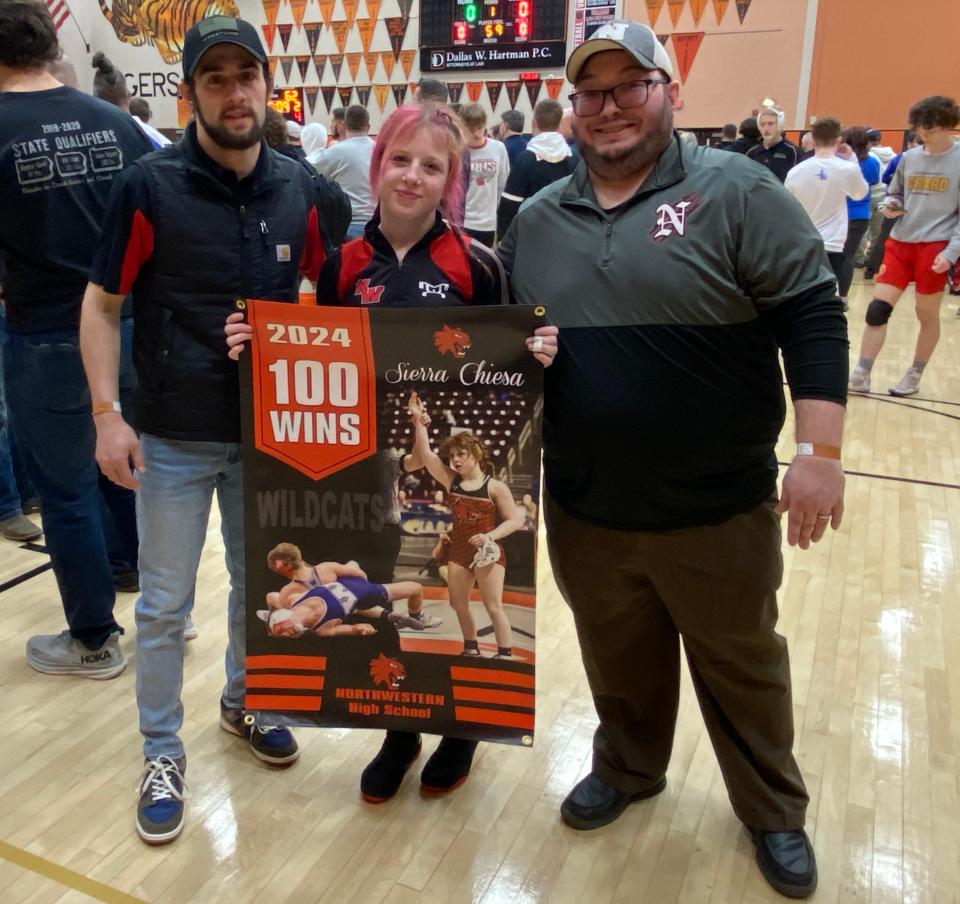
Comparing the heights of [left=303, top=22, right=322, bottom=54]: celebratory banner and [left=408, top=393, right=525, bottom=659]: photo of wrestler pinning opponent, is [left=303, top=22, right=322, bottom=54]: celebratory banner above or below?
above

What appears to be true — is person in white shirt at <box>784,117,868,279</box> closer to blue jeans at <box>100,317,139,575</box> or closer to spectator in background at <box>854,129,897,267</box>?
spectator in background at <box>854,129,897,267</box>

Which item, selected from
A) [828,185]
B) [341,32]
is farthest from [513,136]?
[341,32]

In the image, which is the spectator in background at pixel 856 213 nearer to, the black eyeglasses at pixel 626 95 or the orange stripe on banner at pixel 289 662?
the black eyeglasses at pixel 626 95

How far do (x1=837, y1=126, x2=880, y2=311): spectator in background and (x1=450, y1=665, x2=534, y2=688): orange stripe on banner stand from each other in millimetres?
3904

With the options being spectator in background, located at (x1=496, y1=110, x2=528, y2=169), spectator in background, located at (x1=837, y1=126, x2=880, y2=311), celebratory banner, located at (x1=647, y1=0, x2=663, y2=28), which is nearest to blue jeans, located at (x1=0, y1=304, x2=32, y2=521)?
spectator in background, located at (x1=837, y1=126, x2=880, y2=311)

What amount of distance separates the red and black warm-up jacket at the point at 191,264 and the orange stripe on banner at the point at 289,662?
486mm

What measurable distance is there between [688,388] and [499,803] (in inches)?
43.5

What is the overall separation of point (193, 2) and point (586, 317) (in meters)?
14.4

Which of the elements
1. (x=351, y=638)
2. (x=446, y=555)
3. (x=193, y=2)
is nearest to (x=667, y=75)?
(x=446, y=555)

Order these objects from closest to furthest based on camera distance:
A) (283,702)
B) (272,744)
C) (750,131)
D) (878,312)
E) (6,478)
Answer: (283,702) → (272,744) → (6,478) → (878,312) → (750,131)

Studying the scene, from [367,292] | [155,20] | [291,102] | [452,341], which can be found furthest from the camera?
[155,20]

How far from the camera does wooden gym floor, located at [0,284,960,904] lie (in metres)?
1.75

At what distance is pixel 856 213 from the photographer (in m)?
6.91

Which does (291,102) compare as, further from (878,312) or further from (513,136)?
(878,312)
